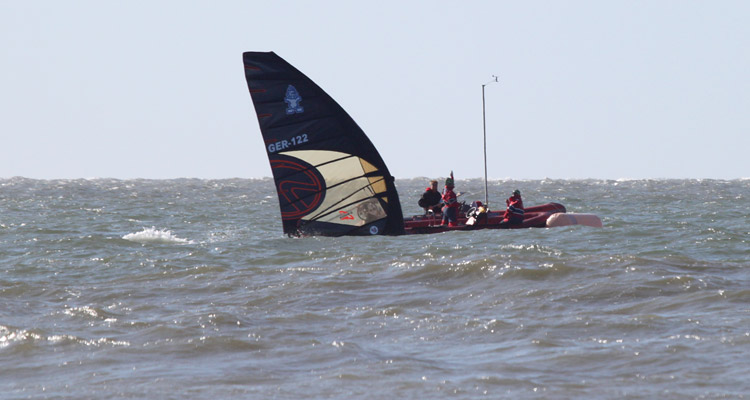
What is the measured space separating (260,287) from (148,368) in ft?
11.5

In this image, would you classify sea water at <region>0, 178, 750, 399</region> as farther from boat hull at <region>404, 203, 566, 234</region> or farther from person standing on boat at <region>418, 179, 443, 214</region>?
person standing on boat at <region>418, 179, 443, 214</region>

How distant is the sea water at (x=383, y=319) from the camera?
6.17m

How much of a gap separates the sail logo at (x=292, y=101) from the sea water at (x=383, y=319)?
2161 mm

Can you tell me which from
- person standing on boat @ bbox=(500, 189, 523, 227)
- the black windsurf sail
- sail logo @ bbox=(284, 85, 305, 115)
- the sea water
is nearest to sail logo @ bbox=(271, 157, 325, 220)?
the black windsurf sail

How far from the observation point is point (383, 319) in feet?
27.2

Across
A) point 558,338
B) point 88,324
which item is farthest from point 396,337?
point 88,324

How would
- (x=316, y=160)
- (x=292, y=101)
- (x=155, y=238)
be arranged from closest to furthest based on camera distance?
1. (x=292, y=101)
2. (x=316, y=160)
3. (x=155, y=238)

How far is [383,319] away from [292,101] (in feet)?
25.2

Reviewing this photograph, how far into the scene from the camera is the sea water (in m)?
6.17

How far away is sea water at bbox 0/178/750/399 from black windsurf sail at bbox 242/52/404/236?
1387mm

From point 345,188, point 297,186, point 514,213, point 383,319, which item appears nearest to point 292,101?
point 297,186

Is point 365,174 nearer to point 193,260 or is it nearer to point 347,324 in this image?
point 193,260

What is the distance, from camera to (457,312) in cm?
859

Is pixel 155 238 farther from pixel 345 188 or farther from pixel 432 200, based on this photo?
pixel 432 200
